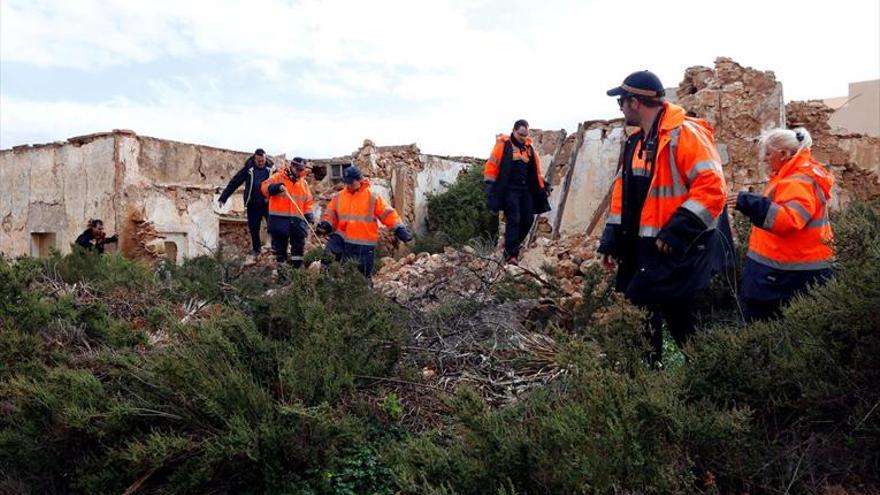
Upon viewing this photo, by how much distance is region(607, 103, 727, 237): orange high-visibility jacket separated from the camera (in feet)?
13.0

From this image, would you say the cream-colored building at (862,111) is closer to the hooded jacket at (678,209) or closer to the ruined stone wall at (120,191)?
the ruined stone wall at (120,191)

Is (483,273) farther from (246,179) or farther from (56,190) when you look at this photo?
(56,190)

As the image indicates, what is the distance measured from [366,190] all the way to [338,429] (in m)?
5.22

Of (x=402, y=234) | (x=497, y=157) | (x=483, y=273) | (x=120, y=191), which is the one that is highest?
(x=497, y=157)

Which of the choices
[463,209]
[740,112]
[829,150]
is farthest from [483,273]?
[463,209]

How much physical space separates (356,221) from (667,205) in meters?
4.83

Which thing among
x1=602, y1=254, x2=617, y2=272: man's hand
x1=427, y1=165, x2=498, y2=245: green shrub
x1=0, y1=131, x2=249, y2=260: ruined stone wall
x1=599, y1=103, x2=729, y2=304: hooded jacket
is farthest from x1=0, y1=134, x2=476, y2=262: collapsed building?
x1=599, y1=103, x2=729, y2=304: hooded jacket

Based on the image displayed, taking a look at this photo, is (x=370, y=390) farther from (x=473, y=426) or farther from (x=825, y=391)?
(x=825, y=391)

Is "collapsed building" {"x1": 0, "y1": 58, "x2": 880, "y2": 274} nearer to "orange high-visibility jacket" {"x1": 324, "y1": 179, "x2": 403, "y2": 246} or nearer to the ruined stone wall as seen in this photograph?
the ruined stone wall

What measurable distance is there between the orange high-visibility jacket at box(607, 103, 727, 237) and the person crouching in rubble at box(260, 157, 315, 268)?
22.2 feet

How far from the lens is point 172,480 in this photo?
3617mm

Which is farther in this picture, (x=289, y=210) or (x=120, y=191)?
(x=120, y=191)

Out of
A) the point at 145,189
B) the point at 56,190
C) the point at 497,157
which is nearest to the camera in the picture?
the point at 497,157

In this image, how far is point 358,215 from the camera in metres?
8.51
